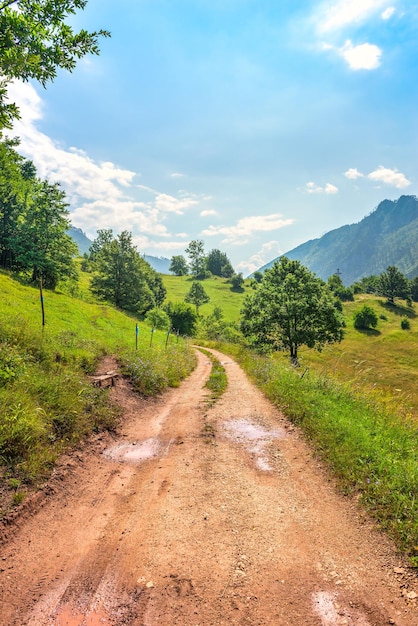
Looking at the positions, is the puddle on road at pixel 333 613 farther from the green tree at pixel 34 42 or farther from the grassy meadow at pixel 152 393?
the green tree at pixel 34 42

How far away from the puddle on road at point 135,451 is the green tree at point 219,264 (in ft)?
555

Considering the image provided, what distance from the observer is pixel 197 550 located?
16.1 ft

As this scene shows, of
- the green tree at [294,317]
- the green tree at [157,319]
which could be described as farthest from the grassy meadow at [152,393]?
the green tree at [157,319]

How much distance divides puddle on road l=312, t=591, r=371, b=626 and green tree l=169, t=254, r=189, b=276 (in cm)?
17024

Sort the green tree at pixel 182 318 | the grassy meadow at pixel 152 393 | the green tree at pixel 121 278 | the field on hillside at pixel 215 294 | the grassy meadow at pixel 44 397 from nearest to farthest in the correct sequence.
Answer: the grassy meadow at pixel 152 393 < the grassy meadow at pixel 44 397 < the green tree at pixel 121 278 < the green tree at pixel 182 318 < the field on hillside at pixel 215 294

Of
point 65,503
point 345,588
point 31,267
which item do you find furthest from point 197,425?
point 31,267

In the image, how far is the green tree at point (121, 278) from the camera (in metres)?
60.1

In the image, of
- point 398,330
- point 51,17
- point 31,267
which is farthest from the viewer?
point 398,330

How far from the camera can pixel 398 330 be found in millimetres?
84188

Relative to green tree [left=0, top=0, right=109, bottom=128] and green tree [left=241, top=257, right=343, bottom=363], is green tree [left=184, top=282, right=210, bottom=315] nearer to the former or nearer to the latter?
green tree [left=241, top=257, right=343, bottom=363]

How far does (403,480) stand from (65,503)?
6.74m

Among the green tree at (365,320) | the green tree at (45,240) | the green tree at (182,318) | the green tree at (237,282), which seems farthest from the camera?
the green tree at (237,282)

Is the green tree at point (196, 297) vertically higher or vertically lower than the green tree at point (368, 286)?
lower

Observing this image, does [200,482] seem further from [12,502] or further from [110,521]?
[12,502]
